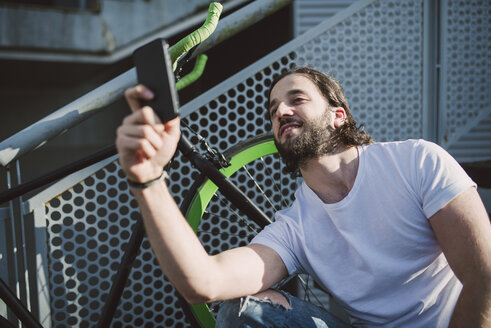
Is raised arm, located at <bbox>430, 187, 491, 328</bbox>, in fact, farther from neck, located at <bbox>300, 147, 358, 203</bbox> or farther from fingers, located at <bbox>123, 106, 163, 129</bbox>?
A: fingers, located at <bbox>123, 106, 163, 129</bbox>

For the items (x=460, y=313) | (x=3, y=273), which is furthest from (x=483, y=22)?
(x=3, y=273)

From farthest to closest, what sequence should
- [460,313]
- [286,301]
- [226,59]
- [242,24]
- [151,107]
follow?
[226,59] < [242,24] < [286,301] < [460,313] < [151,107]

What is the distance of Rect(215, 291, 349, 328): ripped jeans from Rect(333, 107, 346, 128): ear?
738mm

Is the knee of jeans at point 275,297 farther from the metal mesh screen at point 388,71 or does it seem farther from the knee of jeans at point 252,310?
the metal mesh screen at point 388,71

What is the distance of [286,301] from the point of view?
1281mm

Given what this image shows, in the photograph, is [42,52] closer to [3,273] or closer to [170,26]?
[170,26]

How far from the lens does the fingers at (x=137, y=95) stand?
840 millimetres

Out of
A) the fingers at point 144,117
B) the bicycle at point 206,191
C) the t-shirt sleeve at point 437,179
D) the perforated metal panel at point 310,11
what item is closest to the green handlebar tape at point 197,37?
the bicycle at point 206,191

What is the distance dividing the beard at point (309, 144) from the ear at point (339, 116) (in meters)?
0.09

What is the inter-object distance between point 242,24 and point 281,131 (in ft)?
2.30

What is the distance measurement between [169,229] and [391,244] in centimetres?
76

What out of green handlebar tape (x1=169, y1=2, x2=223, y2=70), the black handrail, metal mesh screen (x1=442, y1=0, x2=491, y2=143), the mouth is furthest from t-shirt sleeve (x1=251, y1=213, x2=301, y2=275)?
metal mesh screen (x1=442, y1=0, x2=491, y2=143)

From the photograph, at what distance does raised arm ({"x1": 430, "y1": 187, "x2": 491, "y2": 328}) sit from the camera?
1.09 metres

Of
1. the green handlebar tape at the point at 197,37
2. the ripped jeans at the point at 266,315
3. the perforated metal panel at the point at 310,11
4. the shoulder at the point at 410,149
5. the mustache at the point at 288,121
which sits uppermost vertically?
the perforated metal panel at the point at 310,11
